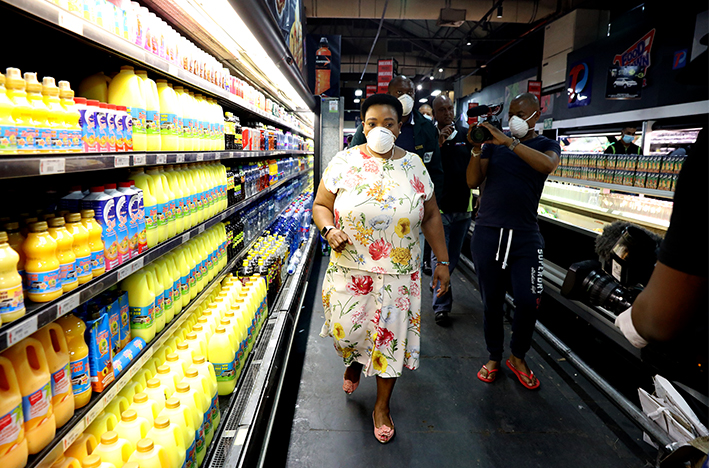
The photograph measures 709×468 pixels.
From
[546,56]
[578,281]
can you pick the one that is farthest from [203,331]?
[546,56]

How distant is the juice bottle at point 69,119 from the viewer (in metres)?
1.18

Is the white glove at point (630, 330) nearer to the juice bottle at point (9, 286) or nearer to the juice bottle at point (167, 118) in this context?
the juice bottle at point (9, 286)

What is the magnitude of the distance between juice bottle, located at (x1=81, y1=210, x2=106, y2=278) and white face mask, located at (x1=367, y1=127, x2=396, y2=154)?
1304mm

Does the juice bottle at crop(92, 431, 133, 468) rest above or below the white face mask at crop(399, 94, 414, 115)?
below

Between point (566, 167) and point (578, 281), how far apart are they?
2.76 m

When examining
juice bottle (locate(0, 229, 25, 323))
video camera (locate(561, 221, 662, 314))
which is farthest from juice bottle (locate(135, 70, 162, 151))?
video camera (locate(561, 221, 662, 314))

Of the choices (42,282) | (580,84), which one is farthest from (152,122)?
(580,84)

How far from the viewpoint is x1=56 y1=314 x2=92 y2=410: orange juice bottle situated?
1.27 metres

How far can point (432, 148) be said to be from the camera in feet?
11.4

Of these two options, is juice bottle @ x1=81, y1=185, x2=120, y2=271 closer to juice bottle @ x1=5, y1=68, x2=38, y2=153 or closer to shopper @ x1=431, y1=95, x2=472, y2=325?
juice bottle @ x1=5, y1=68, x2=38, y2=153

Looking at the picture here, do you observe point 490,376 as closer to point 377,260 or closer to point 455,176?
point 377,260

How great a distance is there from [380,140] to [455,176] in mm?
2160

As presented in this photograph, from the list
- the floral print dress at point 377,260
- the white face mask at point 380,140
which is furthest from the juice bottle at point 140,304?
the white face mask at point 380,140

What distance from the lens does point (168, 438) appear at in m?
1.47
